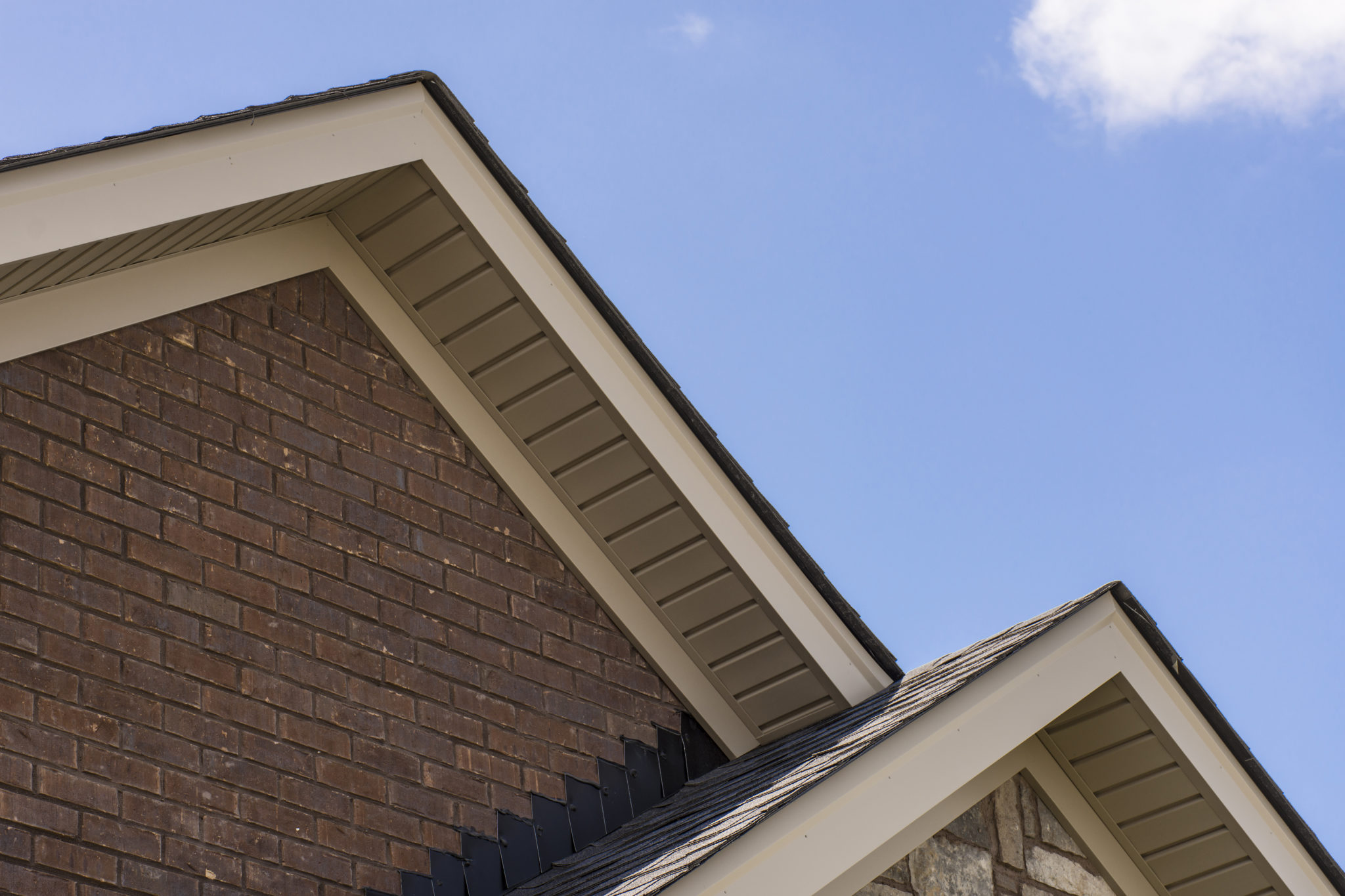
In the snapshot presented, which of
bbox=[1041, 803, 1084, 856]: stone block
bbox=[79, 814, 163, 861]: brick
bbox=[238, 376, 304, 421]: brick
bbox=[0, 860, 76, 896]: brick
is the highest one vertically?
bbox=[238, 376, 304, 421]: brick

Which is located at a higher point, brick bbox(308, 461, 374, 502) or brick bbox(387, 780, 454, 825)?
brick bbox(308, 461, 374, 502)

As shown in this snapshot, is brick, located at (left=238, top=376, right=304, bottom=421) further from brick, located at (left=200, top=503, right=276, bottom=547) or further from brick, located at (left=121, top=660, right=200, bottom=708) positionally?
brick, located at (left=121, top=660, right=200, bottom=708)

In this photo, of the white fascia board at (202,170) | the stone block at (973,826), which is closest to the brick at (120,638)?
the white fascia board at (202,170)

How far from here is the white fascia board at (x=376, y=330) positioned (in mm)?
5160

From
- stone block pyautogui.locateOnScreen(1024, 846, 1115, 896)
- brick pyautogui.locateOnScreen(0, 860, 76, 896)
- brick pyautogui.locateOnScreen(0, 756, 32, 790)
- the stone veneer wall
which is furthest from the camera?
stone block pyautogui.locateOnScreen(1024, 846, 1115, 896)

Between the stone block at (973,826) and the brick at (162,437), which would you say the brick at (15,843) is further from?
the stone block at (973,826)

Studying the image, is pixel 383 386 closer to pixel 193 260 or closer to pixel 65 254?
pixel 193 260

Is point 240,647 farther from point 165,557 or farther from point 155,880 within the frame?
point 155,880

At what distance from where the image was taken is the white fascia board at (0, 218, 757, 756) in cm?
516

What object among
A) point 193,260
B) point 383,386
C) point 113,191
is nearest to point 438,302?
point 383,386

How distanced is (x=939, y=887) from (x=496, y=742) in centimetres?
183

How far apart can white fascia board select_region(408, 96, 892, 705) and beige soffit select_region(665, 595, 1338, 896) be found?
36.7 inches

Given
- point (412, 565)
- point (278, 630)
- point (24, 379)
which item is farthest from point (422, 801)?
point (24, 379)

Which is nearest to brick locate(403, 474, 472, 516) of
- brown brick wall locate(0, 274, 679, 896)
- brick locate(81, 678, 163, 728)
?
brown brick wall locate(0, 274, 679, 896)
